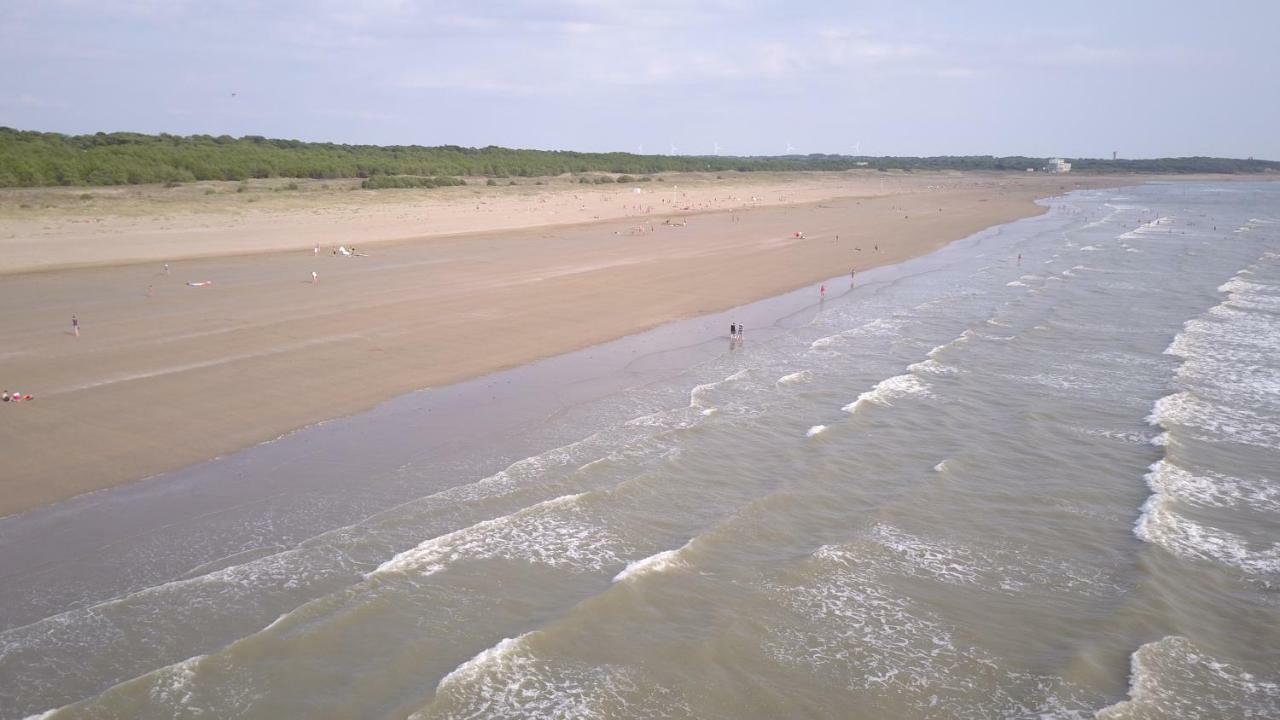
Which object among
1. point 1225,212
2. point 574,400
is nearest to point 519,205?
point 574,400

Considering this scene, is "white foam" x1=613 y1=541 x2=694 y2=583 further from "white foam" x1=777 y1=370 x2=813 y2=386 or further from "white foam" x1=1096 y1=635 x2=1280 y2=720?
"white foam" x1=777 y1=370 x2=813 y2=386

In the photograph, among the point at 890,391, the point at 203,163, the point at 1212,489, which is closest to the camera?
the point at 1212,489

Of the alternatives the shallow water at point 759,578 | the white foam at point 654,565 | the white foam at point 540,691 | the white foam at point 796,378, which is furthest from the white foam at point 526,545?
the white foam at point 796,378

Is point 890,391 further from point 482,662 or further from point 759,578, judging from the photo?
point 482,662

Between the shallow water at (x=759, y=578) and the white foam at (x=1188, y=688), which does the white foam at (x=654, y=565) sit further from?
the white foam at (x=1188, y=688)

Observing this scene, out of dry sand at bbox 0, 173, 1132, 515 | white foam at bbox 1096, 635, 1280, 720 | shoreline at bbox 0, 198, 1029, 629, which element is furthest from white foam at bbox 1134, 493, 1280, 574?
dry sand at bbox 0, 173, 1132, 515

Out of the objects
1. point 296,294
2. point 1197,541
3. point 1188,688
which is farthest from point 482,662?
point 296,294

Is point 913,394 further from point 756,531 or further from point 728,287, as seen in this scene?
point 728,287
